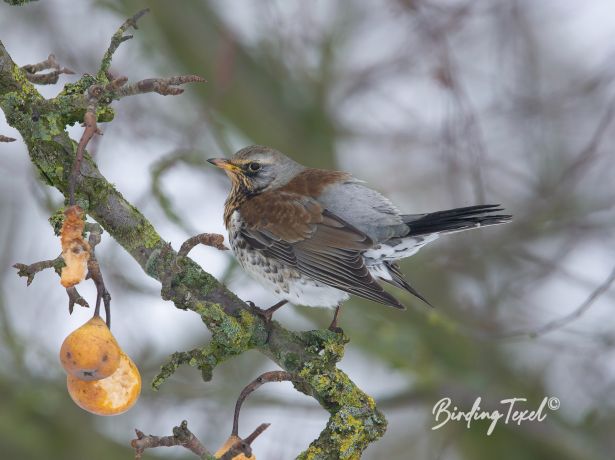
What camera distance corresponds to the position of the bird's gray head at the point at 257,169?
454 cm

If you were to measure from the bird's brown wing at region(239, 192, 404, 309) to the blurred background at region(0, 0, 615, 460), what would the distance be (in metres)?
0.78

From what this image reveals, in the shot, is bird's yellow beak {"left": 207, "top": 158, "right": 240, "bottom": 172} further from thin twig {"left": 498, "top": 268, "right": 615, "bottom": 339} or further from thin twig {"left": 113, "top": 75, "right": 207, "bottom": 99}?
thin twig {"left": 113, "top": 75, "right": 207, "bottom": 99}

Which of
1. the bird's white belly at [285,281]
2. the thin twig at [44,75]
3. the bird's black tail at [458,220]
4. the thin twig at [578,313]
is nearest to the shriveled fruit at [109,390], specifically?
the thin twig at [44,75]

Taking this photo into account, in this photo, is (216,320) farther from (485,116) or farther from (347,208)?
(485,116)

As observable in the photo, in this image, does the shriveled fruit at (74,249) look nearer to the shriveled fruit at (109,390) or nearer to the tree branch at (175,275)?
the shriveled fruit at (109,390)

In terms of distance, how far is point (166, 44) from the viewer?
21.9ft

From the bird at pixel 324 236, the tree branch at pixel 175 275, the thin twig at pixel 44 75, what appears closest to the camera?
the tree branch at pixel 175 275

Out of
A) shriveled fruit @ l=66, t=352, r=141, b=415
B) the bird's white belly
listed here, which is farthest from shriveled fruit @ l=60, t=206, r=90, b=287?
the bird's white belly

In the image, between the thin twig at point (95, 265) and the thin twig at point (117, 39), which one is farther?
the thin twig at point (117, 39)

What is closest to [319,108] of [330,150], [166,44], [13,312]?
[330,150]

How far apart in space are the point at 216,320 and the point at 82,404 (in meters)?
0.68

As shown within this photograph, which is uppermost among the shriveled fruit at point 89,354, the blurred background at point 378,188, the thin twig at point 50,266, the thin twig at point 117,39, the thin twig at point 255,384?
the blurred background at point 378,188

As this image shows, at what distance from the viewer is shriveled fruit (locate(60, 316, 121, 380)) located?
1.95 metres

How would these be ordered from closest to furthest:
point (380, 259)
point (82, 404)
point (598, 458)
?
point (82, 404) < point (380, 259) < point (598, 458)
